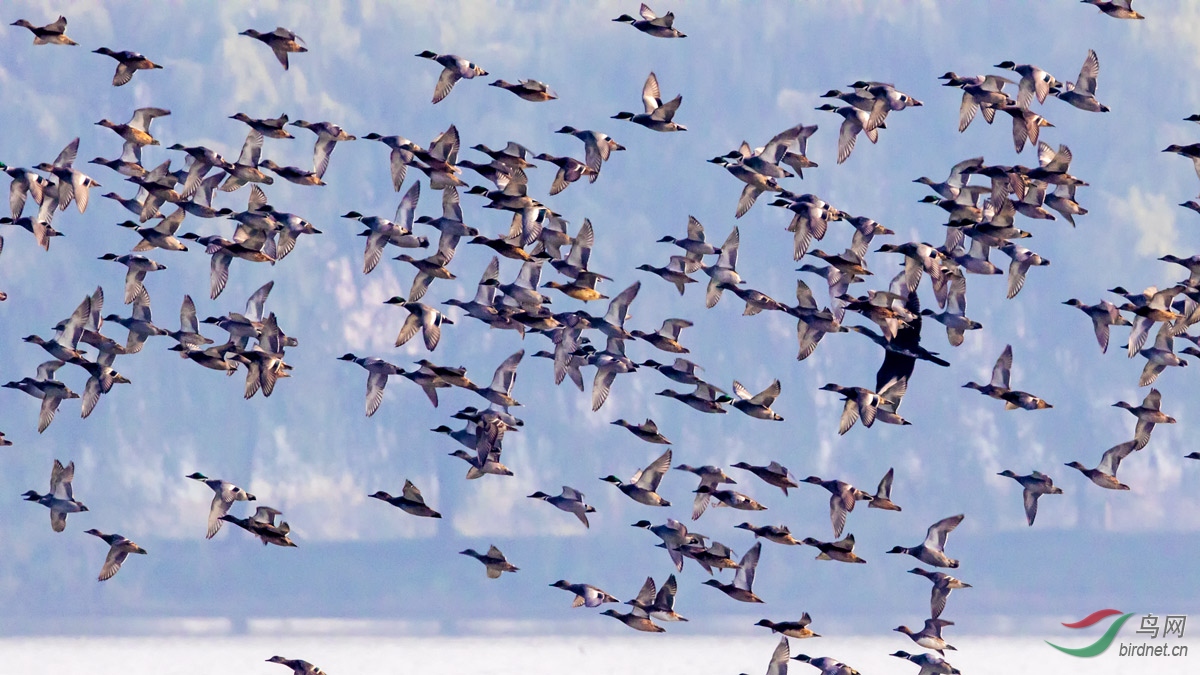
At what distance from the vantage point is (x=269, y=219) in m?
65.9

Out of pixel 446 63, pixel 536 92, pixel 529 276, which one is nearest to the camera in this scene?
pixel 536 92

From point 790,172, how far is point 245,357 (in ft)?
59.0

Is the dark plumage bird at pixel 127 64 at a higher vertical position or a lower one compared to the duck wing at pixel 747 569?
higher

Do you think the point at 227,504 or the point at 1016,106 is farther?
the point at 227,504

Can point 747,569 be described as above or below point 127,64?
below

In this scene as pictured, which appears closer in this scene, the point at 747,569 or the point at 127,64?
the point at 127,64

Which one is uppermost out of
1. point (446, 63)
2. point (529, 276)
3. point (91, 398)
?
point (446, 63)

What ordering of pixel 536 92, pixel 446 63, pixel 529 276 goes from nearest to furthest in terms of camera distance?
pixel 536 92 → pixel 446 63 → pixel 529 276

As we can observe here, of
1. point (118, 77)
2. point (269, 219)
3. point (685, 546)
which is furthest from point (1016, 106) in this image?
point (118, 77)

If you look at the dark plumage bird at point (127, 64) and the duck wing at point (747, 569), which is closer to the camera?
the dark plumage bird at point (127, 64)

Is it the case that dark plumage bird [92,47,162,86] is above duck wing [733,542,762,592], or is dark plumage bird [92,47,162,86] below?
above

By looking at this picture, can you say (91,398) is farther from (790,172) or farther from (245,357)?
(790,172)

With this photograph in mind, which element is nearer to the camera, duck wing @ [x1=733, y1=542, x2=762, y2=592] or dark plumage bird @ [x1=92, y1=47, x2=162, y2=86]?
dark plumage bird @ [x1=92, y1=47, x2=162, y2=86]

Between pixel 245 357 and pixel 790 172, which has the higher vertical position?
pixel 790 172
